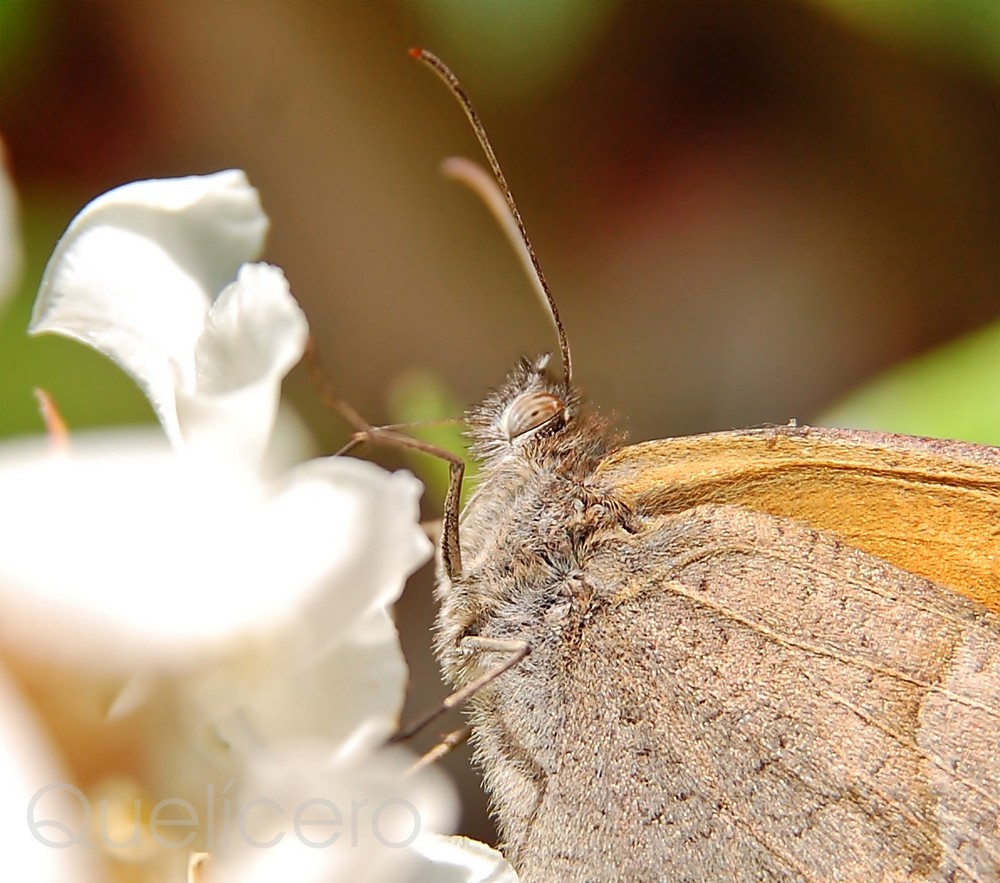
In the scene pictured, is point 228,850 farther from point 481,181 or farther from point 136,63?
point 136,63

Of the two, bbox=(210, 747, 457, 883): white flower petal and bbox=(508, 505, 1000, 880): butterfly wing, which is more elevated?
bbox=(210, 747, 457, 883): white flower petal

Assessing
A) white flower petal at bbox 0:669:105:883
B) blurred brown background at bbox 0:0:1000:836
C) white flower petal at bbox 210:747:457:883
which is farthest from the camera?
blurred brown background at bbox 0:0:1000:836

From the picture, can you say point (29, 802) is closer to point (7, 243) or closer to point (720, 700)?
point (7, 243)

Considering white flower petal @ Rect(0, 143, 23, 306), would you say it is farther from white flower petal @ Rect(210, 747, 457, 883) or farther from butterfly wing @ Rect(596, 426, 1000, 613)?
butterfly wing @ Rect(596, 426, 1000, 613)

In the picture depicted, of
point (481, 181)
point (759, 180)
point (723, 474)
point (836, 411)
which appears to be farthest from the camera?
point (759, 180)

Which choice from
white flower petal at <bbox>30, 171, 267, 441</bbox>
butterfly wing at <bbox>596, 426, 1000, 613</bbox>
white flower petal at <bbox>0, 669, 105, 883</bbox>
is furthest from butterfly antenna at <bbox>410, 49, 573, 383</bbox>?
white flower petal at <bbox>0, 669, 105, 883</bbox>

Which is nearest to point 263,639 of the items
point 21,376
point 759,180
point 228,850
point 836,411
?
point 228,850
